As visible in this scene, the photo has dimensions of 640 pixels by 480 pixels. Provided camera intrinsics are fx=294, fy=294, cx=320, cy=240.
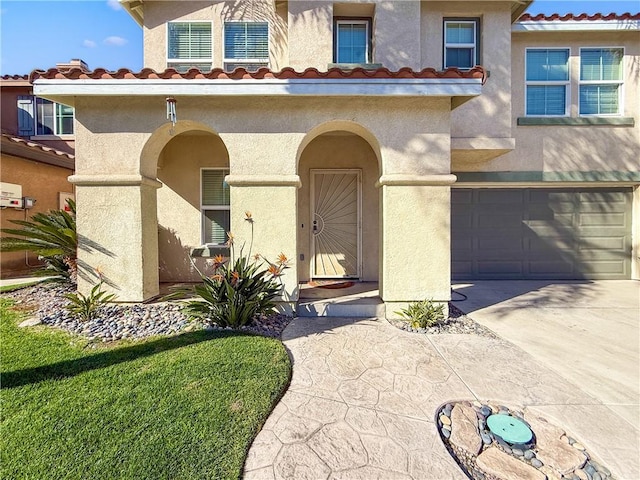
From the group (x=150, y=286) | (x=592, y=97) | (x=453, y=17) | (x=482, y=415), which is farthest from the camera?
(x=592, y=97)

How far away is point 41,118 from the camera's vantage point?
1265 cm

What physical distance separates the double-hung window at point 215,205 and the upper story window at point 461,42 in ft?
21.3

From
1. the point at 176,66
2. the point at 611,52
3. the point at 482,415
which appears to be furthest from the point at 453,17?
the point at 482,415

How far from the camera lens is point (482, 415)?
293cm

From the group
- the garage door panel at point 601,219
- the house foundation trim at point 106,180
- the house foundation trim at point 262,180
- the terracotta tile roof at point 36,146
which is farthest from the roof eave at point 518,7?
the terracotta tile roof at point 36,146

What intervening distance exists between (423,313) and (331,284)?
2584 mm

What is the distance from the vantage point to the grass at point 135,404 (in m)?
2.23

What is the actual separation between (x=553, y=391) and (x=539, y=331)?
6.84ft

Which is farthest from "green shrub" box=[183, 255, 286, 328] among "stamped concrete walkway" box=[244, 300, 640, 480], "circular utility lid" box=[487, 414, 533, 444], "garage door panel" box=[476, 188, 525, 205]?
"garage door panel" box=[476, 188, 525, 205]

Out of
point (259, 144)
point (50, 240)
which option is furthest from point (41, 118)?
point (259, 144)

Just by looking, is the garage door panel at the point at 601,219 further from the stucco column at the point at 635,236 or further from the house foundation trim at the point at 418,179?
the house foundation trim at the point at 418,179

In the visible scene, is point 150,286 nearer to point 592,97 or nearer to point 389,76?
point 389,76

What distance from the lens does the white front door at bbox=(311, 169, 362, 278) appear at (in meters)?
7.72

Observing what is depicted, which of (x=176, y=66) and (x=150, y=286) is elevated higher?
(x=176, y=66)
